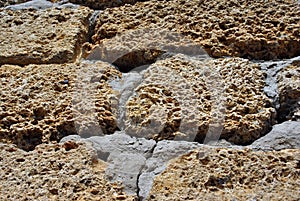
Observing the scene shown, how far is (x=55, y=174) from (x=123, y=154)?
0.56ft

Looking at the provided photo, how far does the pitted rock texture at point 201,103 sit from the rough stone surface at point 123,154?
3cm

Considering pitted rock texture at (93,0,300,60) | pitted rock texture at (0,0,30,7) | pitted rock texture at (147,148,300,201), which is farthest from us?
pitted rock texture at (0,0,30,7)

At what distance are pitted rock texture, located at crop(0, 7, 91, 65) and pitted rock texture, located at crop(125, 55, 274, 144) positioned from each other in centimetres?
28

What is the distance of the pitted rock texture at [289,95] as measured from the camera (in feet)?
4.42

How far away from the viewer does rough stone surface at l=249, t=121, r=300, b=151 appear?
129 centimetres

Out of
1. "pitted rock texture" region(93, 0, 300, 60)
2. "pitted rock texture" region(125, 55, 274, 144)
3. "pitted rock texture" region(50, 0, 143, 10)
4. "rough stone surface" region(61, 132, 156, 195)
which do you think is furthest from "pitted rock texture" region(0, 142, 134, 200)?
"pitted rock texture" region(50, 0, 143, 10)

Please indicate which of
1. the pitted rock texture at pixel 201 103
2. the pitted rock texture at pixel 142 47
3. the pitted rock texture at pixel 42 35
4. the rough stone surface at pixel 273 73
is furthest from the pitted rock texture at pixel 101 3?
the rough stone surface at pixel 273 73

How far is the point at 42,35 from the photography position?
1.65 meters

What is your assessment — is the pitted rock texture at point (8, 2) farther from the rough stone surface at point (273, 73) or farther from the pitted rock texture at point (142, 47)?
the rough stone surface at point (273, 73)

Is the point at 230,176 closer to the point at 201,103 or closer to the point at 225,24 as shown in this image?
the point at 201,103

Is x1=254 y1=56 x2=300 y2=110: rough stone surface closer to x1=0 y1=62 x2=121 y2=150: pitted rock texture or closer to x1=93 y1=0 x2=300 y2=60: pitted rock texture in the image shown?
x1=93 y1=0 x2=300 y2=60: pitted rock texture

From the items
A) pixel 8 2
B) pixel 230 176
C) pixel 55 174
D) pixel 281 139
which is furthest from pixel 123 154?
pixel 8 2

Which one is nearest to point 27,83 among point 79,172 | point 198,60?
point 79,172

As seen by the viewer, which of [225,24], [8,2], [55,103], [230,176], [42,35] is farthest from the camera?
[8,2]
